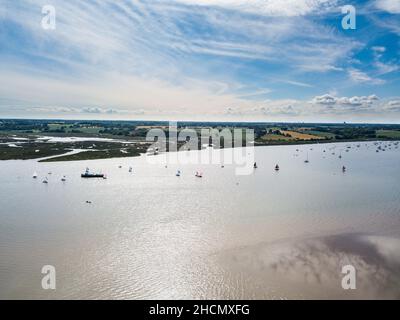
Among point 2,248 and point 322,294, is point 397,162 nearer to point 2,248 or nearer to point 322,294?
point 322,294

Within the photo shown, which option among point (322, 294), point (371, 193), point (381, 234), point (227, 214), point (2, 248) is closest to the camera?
point (322, 294)

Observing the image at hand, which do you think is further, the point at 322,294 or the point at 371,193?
the point at 371,193

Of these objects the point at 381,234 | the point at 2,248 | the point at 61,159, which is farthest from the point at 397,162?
the point at 2,248

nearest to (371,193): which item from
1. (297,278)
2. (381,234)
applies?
(381,234)

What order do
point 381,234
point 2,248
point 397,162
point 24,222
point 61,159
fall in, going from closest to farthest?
point 2,248 → point 381,234 → point 24,222 → point 61,159 → point 397,162

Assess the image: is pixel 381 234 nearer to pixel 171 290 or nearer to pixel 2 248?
pixel 171 290
